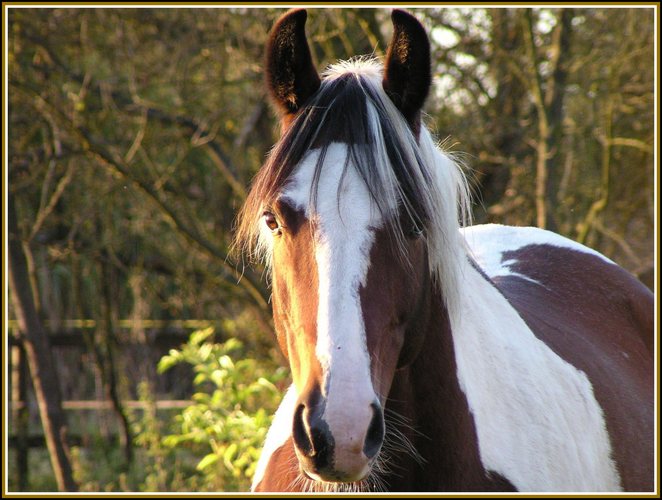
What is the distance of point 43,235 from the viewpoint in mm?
7730

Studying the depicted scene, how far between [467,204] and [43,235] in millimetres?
6268

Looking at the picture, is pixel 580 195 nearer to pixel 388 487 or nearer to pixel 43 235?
pixel 43 235

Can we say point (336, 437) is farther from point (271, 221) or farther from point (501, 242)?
point (501, 242)

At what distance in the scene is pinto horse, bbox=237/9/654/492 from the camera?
1772 millimetres

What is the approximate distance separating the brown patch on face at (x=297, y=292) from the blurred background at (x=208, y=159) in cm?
321

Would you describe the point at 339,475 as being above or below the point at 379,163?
below

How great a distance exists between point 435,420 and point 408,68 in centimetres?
100

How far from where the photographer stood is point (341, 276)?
1.83m

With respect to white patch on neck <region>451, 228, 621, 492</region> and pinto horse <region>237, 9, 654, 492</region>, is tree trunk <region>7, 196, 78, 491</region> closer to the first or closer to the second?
pinto horse <region>237, 9, 654, 492</region>

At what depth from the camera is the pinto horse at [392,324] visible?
5.82 ft

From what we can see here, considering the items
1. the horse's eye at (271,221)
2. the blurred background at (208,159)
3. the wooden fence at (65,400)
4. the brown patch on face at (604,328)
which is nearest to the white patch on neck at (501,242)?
the brown patch on face at (604,328)

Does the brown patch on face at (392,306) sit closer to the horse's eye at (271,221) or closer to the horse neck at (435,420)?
the horse neck at (435,420)

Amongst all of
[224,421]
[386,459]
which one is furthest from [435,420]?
[224,421]

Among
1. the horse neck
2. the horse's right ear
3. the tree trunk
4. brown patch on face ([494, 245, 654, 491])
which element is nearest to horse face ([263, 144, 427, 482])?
the horse neck
